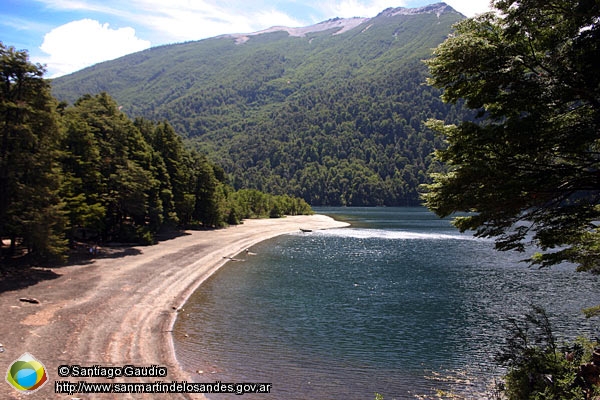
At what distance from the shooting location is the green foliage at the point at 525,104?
9.38 meters

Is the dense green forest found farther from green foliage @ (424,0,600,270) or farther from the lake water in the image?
green foliage @ (424,0,600,270)

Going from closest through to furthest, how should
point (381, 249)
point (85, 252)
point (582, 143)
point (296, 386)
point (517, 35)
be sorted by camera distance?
point (582, 143)
point (517, 35)
point (296, 386)
point (85, 252)
point (381, 249)

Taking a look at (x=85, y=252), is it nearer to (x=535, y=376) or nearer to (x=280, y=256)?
(x=280, y=256)

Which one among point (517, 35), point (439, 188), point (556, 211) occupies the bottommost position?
point (556, 211)

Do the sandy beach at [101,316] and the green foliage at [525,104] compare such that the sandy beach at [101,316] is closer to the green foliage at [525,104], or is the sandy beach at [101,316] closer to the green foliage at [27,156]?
the green foliage at [27,156]

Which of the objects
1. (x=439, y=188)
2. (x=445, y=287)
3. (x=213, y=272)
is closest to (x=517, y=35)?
(x=439, y=188)

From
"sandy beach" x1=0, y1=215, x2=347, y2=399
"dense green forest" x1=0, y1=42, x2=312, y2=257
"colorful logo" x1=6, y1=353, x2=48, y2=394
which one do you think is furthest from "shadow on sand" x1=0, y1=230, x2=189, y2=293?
"colorful logo" x1=6, y1=353, x2=48, y2=394

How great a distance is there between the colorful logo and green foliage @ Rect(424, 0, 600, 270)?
15104mm

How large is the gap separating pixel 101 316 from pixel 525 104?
22130mm

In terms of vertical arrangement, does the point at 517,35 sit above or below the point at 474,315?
above

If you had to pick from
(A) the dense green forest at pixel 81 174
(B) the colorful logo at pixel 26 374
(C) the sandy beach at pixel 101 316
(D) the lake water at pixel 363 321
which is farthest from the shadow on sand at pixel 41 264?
(B) the colorful logo at pixel 26 374

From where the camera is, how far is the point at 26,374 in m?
13.7

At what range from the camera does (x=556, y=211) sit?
11.5 metres

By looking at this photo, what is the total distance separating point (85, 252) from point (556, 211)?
40.4m
